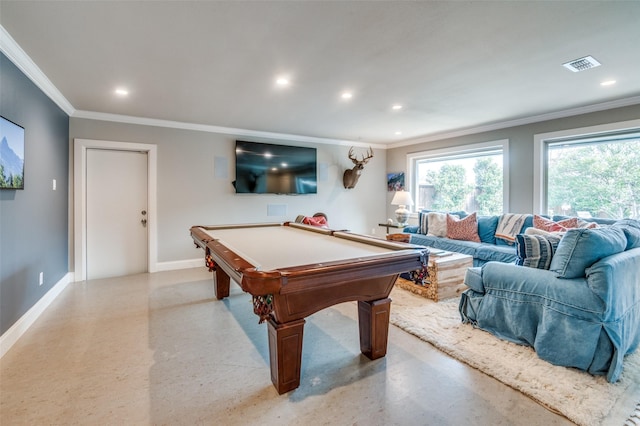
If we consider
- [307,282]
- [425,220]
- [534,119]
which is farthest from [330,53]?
[534,119]

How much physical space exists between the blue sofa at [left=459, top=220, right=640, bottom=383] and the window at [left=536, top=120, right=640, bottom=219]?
1.92m

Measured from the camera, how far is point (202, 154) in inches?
189

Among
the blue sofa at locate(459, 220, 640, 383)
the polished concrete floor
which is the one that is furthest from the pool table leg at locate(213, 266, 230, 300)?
the blue sofa at locate(459, 220, 640, 383)

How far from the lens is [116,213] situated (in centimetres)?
433

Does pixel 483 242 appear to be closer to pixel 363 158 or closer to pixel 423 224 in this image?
pixel 423 224

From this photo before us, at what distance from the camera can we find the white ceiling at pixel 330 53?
1856 millimetres

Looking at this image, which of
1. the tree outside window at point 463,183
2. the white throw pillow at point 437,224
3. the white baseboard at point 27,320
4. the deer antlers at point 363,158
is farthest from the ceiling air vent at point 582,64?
the white baseboard at point 27,320

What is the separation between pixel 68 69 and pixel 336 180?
443 cm

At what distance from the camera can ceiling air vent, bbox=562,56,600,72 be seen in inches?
98.2

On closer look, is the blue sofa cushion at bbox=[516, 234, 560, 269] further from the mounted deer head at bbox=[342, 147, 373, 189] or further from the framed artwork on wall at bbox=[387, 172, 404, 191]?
the framed artwork on wall at bbox=[387, 172, 404, 191]

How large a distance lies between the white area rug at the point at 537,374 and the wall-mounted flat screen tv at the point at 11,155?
10.7ft

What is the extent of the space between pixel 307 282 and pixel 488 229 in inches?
150

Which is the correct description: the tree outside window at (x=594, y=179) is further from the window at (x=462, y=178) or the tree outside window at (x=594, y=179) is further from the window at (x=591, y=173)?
the window at (x=462, y=178)

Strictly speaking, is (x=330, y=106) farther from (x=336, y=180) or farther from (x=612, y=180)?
(x=612, y=180)
